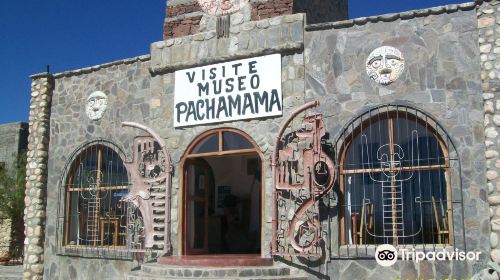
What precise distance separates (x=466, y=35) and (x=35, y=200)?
31.1 feet

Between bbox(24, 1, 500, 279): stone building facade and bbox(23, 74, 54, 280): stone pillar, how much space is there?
44mm

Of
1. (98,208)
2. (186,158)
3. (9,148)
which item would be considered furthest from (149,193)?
(9,148)

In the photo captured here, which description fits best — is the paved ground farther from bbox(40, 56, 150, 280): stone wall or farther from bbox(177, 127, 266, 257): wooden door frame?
bbox(177, 127, 266, 257): wooden door frame

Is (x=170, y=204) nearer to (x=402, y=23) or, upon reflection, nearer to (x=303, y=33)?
(x=303, y=33)

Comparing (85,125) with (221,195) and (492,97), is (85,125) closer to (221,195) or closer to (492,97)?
(221,195)

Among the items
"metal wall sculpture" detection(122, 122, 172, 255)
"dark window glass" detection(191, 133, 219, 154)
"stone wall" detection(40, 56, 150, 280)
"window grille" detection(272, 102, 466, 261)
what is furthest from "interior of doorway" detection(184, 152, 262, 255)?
"window grille" detection(272, 102, 466, 261)

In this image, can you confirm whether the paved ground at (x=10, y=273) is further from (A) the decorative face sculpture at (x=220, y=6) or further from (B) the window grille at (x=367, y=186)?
(A) the decorative face sculpture at (x=220, y=6)

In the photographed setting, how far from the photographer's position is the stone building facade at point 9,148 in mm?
18906

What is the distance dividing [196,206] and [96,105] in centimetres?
324

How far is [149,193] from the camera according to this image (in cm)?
1160

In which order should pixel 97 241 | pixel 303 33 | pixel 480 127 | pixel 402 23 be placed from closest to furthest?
pixel 480 127 < pixel 402 23 < pixel 303 33 < pixel 97 241

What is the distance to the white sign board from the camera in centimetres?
1091

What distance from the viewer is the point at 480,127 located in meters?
9.27

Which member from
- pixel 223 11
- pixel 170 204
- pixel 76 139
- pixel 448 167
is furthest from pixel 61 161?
pixel 448 167
